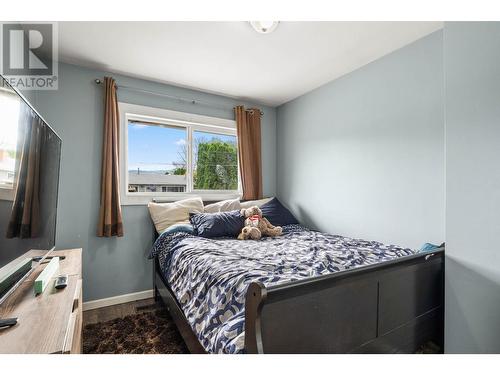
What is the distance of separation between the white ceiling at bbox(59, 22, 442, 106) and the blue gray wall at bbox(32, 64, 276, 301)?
244 millimetres

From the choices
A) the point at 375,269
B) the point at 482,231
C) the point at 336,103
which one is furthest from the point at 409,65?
the point at 375,269

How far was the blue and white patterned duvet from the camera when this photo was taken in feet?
3.93

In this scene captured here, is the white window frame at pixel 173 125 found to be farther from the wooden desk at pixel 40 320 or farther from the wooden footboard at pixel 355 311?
the wooden footboard at pixel 355 311

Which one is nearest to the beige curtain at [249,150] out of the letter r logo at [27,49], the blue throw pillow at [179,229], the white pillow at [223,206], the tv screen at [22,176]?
the white pillow at [223,206]

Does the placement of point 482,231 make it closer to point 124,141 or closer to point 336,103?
point 336,103

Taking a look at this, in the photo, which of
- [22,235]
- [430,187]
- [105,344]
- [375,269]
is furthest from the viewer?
[430,187]

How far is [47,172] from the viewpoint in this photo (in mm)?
1364

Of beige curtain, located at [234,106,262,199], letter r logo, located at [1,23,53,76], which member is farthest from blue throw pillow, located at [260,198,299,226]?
letter r logo, located at [1,23,53,76]

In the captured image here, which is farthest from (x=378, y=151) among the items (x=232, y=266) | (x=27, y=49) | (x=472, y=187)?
(x=27, y=49)

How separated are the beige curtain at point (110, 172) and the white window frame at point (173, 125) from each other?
14cm

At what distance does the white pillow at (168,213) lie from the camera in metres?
2.63

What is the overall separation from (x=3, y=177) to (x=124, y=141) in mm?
1972

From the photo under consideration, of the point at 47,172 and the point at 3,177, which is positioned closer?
the point at 3,177

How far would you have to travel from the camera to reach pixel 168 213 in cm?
267
